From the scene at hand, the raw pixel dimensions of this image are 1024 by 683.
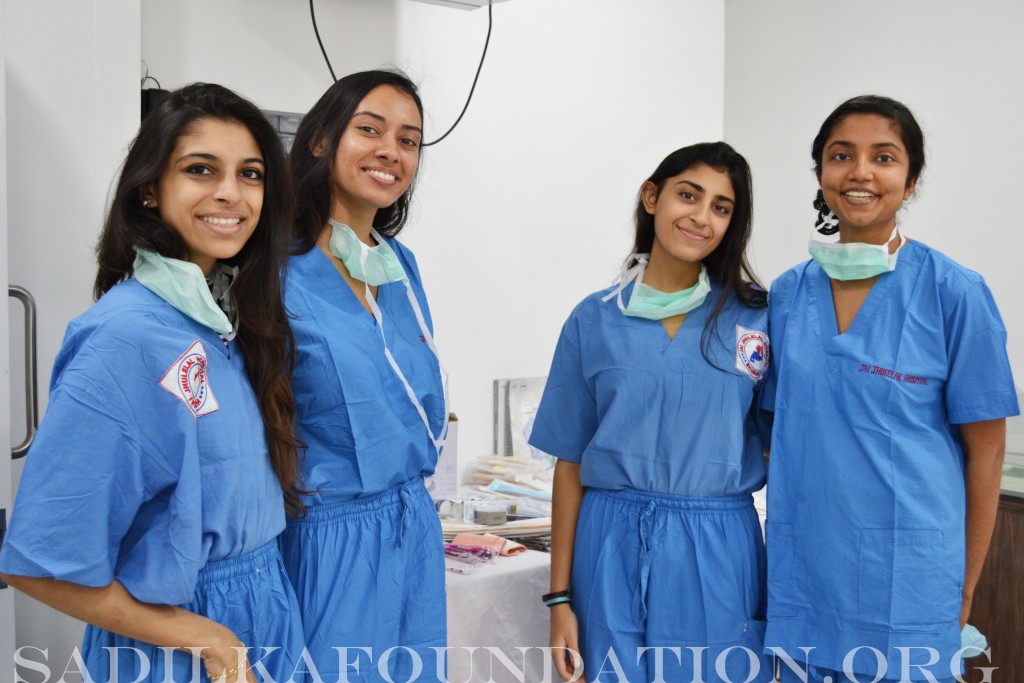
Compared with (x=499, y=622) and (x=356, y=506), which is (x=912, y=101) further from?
(x=356, y=506)

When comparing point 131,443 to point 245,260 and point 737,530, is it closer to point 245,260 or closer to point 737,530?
point 245,260

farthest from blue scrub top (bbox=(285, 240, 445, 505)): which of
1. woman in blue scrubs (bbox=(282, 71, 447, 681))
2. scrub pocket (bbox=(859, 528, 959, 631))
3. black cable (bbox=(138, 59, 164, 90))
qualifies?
black cable (bbox=(138, 59, 164, 90))

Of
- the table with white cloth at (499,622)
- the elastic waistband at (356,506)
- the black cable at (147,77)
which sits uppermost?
the black cable at (147,77)

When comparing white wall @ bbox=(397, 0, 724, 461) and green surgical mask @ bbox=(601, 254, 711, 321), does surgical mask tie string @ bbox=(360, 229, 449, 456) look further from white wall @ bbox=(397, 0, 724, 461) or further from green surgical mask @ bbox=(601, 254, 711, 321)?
white wall @ bbox=(397, 0, 724, 461)

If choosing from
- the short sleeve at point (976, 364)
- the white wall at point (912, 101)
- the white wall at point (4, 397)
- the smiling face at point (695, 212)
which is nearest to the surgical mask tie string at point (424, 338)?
the smiling face at point (695, 212)

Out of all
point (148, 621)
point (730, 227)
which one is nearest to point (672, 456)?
point (730, 227)

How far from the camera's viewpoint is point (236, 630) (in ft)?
4.17

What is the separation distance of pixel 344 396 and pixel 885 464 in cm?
86

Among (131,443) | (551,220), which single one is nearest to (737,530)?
(131,443)

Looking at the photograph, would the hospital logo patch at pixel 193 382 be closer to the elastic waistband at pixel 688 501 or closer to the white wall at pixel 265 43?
the elastic waistband at pixel 688 501

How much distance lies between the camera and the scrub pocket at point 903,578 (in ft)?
5.17

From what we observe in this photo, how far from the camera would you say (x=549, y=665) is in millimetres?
1947

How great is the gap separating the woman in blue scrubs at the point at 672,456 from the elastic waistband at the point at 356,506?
0.39 metres

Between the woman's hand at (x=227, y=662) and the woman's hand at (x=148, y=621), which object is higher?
the woman's hand at (x=148, y=621)
